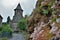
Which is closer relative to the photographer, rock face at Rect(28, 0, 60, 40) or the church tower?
rock face at Rect(28, 0, 60, 40)

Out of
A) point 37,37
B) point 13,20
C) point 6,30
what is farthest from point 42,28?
point 13,20

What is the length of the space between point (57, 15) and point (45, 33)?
29.2 inches

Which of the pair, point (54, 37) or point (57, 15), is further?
point (57, 15)

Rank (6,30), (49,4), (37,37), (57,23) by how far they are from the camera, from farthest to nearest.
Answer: (6,30) < (49,4) < (37,37) < (57,23)

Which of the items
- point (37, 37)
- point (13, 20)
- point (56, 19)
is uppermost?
point (56, 19)

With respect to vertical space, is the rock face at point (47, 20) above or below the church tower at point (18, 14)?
above

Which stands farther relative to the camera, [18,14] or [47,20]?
[18,14]

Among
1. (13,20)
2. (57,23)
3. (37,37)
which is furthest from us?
(13,20)

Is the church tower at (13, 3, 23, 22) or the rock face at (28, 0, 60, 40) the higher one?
the rock face at (28, 0, 60, 40)

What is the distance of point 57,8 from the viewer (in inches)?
412

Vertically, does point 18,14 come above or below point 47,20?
below

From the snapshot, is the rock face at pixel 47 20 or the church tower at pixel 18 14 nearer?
the rock face at pixel 47 20

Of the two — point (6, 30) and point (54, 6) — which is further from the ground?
point (54, 6)

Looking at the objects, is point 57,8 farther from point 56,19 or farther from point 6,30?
point 6,30
